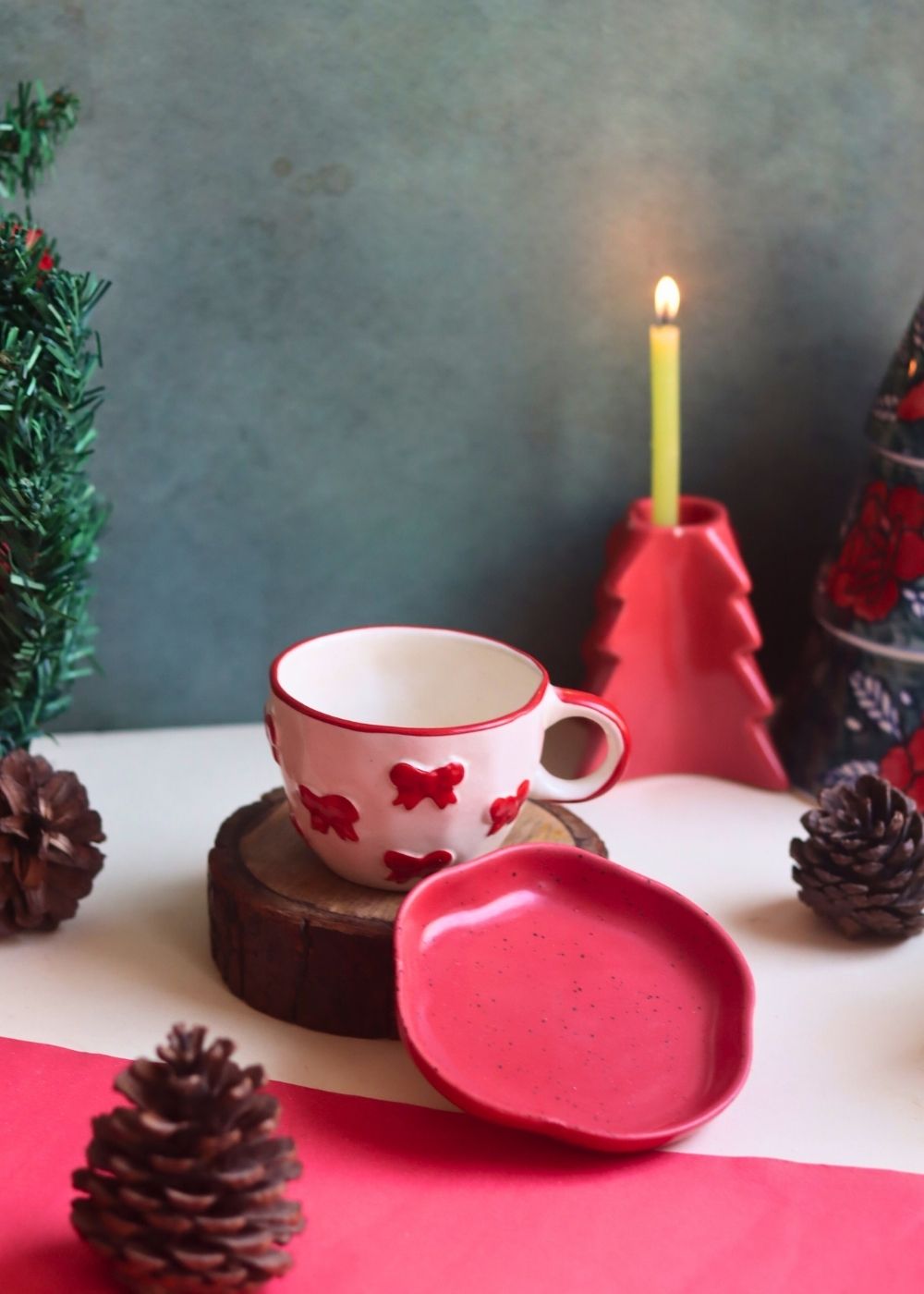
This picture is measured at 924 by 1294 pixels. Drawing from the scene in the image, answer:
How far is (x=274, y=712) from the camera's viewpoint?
1.75ft

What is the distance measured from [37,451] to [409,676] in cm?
19

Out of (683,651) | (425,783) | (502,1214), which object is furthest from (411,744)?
(683,651)

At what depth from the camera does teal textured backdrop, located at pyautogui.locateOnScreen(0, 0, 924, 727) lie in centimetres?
69

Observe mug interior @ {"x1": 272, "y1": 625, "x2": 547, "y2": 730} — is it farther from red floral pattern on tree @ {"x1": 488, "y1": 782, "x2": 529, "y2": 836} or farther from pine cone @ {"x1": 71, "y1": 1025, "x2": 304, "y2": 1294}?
pine cone @ {"x1": 71, "y1": 1025, "x2": 304, "y2": 1294}

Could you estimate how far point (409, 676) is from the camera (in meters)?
0.61

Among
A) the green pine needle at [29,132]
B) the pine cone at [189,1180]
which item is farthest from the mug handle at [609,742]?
the green pine needle at [29,132]

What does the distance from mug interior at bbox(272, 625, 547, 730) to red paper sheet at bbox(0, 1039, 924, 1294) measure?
0.60 ft

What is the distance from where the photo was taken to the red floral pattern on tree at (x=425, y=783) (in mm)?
506

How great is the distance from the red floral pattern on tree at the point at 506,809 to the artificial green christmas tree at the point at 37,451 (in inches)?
7.5

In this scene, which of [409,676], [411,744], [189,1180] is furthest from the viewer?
[409,676]

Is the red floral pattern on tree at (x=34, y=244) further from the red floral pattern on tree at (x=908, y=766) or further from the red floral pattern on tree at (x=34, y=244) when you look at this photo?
the red floral pattern on tree at (x=908, y=766)

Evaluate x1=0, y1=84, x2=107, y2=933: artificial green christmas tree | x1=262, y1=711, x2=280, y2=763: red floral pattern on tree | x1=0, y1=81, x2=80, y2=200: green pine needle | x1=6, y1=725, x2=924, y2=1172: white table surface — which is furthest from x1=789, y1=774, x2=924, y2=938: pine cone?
x1=0, y1=81, x2=80, y2=200: green pine needle

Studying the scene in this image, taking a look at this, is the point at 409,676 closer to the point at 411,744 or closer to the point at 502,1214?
the point at 411,744

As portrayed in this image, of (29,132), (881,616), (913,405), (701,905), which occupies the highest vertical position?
(29,132)
